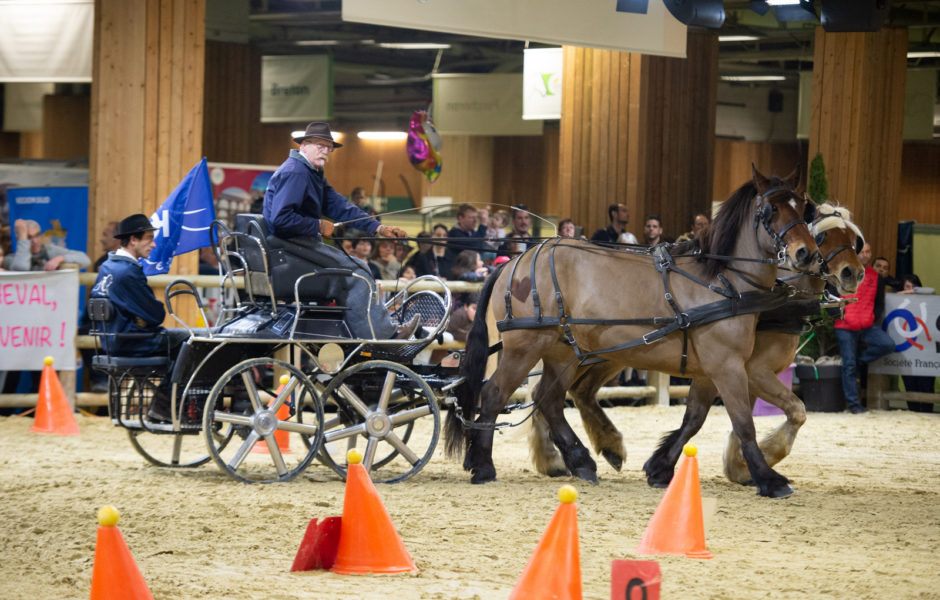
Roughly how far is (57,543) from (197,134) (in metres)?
6.15

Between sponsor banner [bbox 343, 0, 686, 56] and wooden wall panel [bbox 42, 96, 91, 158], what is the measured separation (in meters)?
12.2

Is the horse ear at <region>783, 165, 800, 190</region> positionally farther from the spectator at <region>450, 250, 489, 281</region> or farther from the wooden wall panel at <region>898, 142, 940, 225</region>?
the wooden wall panel at <region>898, 142, 940, 225</region>

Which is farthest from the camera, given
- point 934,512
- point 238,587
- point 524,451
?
point 524,451

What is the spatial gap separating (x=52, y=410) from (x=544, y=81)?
25.9 feet

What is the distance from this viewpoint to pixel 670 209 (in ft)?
52.3

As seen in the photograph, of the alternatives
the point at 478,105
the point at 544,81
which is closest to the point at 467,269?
the point at 544,81

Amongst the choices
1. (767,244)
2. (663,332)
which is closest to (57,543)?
(663,332)

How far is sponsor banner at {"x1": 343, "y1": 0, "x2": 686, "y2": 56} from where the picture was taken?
373 inches

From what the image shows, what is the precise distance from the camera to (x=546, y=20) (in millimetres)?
10422

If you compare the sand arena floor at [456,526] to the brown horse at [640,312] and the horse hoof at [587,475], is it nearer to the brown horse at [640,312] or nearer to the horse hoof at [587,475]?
the horse hoof at [587,475]

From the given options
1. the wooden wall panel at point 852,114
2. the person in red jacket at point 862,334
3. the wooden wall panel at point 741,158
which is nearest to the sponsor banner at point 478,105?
the wooden wall panel at point 852,114

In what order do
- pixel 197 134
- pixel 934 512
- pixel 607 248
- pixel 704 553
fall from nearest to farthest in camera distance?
pixel 704 553, pixel 934 512, pixel 607 248, pixel 197 134

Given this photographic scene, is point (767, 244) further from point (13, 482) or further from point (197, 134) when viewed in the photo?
point (197, 134)

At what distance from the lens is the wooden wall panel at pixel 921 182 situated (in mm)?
26469
